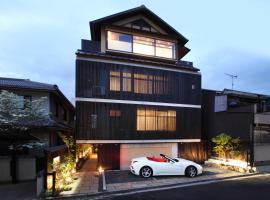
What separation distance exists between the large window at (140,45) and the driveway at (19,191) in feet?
39.2

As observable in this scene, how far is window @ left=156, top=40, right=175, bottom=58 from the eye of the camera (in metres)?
22.5

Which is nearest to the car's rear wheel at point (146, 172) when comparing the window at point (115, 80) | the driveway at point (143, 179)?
the driveway at point (143, 179)

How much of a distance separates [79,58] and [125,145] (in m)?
7.54

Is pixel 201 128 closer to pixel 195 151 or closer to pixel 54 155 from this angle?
pixel 195 151

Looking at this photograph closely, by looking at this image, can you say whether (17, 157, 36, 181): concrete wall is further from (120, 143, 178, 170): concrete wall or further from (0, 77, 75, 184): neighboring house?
(120, 143, 178, 170): concrete wall

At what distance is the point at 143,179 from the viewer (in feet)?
51.6

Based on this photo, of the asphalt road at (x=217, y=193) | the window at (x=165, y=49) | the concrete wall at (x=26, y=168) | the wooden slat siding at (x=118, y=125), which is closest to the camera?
the asphalt road at (x=217, y=193)

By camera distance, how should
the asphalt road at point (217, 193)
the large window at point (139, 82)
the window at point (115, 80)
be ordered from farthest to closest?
the large window at point (139, 82), the window at point (115, 80), the asphalt road at point (217, 193)

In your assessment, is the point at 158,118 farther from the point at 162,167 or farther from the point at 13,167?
the point at 13,167

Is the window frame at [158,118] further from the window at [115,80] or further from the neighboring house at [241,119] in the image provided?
the neighboring house at [241,119]

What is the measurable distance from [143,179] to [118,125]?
5040 mm

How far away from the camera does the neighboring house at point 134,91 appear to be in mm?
18719

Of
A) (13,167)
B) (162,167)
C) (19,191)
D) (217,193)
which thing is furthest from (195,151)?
(19,191)

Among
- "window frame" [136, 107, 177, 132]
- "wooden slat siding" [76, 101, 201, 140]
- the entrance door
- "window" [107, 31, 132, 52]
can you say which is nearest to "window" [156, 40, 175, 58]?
"window" [107, 31, 132, 52]
